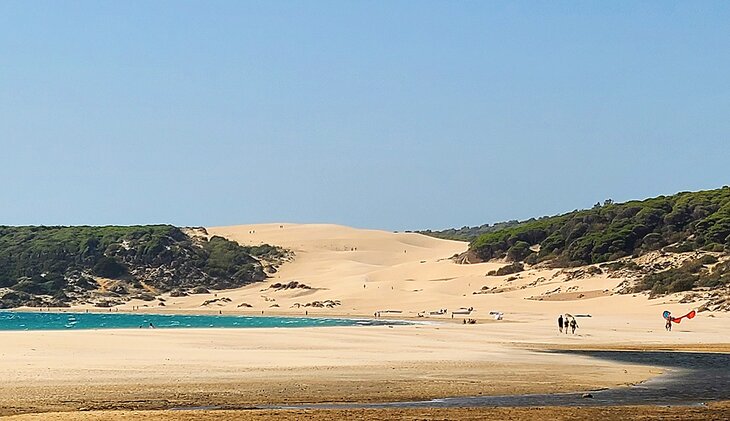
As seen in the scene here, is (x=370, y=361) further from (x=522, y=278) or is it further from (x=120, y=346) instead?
(x=522, y=278)

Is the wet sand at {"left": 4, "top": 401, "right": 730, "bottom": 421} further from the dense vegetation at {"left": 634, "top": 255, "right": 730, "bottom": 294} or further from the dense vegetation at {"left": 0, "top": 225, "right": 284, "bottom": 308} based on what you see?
the dense vegetation at {"left": 0, "top": 225, "right": 284, "bottom": 308}

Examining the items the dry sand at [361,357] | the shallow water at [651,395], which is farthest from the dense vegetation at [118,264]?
the shallow water at [651,395]

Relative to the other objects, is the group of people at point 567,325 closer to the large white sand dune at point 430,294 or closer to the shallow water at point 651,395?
the large white sand dune at point 430,294

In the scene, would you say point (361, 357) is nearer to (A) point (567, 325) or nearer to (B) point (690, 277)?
(A) point (567, 325)

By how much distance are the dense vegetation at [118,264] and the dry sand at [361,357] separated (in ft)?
97.6

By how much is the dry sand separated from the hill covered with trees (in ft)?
15.9

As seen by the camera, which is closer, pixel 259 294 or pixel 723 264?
pixel 723 264

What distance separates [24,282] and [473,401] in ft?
314

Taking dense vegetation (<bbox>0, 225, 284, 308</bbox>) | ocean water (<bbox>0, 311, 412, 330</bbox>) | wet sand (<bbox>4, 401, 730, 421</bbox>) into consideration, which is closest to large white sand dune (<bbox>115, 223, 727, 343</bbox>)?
dense vegetation (<bbox>0, 225, 284, 308</bbox>)

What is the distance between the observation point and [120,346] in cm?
3775

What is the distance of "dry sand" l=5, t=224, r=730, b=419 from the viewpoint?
24.7 meters

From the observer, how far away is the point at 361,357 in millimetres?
35000

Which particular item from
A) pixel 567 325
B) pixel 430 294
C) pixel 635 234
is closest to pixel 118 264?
pixel 430 294

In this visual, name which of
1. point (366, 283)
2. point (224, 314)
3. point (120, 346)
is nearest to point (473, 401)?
point (120, 346)
